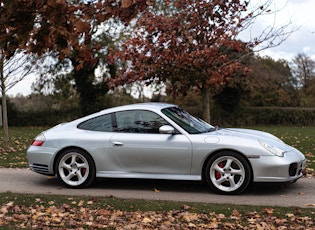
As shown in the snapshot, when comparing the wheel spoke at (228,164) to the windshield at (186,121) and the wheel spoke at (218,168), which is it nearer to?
the wheel spoke at (218,168)

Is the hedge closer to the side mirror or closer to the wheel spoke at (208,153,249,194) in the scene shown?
the side mirror

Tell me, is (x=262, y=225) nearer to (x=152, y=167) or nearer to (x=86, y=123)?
(x=152, y=167)

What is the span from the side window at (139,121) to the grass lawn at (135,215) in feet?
4.27

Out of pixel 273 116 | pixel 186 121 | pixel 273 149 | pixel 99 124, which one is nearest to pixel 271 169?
pixel 273 149

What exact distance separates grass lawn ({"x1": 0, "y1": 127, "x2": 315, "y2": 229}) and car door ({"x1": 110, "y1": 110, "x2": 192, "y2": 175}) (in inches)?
33.2

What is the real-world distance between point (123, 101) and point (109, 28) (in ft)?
24.5

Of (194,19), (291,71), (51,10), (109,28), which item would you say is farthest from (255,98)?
(51,10)

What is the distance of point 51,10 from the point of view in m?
4.27

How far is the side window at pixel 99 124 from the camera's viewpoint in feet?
24.4

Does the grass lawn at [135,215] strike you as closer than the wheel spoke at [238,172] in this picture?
Yes

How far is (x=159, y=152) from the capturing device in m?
6.95

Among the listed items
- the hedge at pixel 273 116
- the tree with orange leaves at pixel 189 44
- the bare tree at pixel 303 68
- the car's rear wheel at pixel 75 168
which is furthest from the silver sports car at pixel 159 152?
the bare tree at pixel 303 68

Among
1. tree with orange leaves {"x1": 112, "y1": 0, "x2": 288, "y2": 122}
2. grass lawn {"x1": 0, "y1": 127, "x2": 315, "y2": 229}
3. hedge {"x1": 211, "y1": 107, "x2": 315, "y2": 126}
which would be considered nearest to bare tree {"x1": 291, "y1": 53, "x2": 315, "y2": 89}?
hedge {"x1": 211, "y1": 107, "x2": 315, "y2": 126}

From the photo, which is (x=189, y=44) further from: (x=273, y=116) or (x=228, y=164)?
(x=273, y=116)
